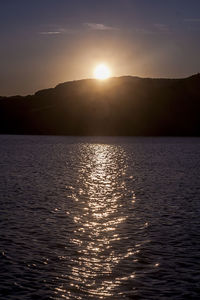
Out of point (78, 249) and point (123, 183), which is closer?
point (78, 249)

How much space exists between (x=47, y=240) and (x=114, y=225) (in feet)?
15.3

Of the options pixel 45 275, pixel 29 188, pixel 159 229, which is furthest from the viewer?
pixel 29 188

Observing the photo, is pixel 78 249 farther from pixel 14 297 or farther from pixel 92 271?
pixel 14 297

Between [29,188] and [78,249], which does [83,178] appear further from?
[78,249]

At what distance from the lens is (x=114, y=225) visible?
24188 mm

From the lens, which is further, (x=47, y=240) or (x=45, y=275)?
(x=47, y=240)

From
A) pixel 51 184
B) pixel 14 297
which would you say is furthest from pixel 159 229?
pixel 51 184

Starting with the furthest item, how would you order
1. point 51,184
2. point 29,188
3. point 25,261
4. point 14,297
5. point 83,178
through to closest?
point 83,178 < point 51,184 < point 29,188 < point 25,261 < point 14,297

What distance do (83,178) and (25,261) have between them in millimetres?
31042

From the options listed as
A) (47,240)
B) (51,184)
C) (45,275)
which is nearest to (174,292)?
(45,275)

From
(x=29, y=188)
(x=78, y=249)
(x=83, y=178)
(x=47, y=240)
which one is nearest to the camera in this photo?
(x=78, y=249)

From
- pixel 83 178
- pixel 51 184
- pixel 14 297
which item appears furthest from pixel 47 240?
pixel 83 178

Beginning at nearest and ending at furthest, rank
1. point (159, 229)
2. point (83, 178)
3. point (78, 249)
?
point (78, 249)
point (159, 229)
point (83, 178)

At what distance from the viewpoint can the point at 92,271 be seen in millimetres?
16578
